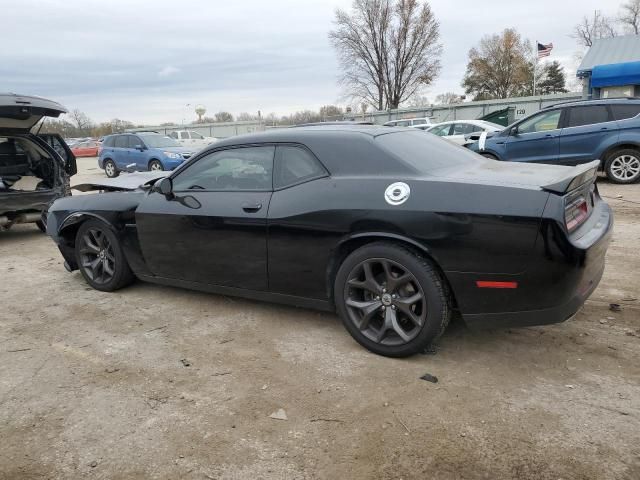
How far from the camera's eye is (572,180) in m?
2.79

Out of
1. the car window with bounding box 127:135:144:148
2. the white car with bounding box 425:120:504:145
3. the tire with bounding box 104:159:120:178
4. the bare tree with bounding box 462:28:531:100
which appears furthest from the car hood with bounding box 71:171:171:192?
the bare tree with bounding box 462:28:531:100

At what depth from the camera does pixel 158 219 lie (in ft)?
13.6

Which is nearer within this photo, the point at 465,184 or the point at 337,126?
the point at 465,184

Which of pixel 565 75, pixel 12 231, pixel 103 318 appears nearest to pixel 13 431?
pixel 103 318

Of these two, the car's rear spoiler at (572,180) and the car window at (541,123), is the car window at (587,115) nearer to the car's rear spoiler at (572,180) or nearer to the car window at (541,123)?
the car window at (541,123)

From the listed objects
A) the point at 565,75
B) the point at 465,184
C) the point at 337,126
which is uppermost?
the point at 565,75

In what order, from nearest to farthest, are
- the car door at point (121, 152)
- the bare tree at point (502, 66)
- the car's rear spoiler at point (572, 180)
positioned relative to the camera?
the car's rear spoiler at point (572, 180) < the car door at point (121, 152) < the bare tree at point (502, 66)

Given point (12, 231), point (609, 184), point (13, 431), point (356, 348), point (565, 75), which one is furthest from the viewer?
point (565, 75)

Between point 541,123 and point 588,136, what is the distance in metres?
0.94

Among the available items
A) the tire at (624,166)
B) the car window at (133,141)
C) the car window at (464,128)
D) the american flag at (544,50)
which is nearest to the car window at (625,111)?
the tire at (624,166)

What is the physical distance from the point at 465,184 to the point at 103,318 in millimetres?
3126

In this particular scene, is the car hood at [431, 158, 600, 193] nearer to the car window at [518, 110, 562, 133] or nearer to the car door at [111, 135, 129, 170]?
the car window at [518, 110, 562, 133]

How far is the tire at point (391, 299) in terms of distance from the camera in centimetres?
299

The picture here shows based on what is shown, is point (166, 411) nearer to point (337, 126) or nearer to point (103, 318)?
point (103, 318)
